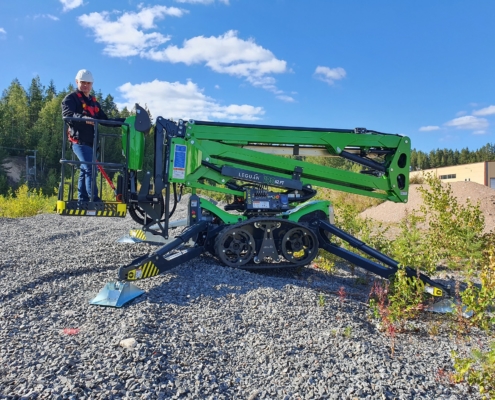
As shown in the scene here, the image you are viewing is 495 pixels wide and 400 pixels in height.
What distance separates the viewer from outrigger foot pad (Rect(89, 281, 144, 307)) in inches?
174

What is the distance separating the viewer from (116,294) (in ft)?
14.9

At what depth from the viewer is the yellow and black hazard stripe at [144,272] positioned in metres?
4.98

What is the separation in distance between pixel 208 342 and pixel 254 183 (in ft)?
10.8

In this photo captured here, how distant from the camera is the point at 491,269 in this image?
14.0 ft

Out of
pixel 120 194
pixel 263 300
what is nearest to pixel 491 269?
pixel 263 300

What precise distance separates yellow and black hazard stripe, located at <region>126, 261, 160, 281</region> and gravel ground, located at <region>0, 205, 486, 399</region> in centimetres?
16

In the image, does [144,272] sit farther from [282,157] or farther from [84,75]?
[84,75]

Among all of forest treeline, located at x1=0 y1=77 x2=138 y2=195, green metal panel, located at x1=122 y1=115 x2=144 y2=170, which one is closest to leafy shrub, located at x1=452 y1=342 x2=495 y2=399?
green metal panel, located at x1=122 y1=115 x2=144 y2=170

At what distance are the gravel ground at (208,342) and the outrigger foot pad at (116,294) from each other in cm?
8

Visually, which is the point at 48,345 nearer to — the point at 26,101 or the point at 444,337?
the point at 444,337

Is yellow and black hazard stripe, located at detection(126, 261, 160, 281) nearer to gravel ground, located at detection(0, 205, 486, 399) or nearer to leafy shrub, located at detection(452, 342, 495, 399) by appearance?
gravel ground, located at detection(0, 205, 486, 399)

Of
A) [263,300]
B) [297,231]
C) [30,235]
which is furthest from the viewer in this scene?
[30,235]

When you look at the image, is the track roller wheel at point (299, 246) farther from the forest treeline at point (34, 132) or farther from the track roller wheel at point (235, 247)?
the forest treeline at point (34, 132)

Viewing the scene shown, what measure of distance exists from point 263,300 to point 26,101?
243 ft
